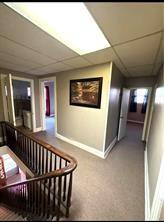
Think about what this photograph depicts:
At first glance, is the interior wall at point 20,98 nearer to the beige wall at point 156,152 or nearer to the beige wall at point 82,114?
the beige wall at point 82,114

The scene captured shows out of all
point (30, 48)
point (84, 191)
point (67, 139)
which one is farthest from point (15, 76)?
point (84, 191)

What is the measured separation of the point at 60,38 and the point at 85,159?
2503 millimetres

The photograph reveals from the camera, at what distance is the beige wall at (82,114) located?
250 cm

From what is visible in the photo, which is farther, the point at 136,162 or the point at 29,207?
the point at 136,162

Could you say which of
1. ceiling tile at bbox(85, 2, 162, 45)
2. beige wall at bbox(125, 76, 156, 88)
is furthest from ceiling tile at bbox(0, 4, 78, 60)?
beige wall at bbox(125, 76, 156, 88)

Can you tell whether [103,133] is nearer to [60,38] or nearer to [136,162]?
[136,162]

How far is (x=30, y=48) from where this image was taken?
68.6 inches

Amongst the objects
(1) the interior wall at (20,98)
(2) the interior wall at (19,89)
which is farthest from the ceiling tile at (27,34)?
(2) the interior wall at (19,89)

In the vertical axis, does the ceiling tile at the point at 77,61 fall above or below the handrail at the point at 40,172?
above

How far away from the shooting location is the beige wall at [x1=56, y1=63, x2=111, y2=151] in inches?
98.3

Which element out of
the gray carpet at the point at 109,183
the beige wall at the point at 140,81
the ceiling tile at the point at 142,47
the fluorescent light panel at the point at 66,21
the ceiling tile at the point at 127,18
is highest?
the fluorescent light panel at the point at 66,21

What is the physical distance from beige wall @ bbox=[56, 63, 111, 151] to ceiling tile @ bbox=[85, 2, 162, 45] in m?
1.13

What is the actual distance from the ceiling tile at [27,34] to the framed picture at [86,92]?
36.2 inches

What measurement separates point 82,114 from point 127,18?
2.25m
